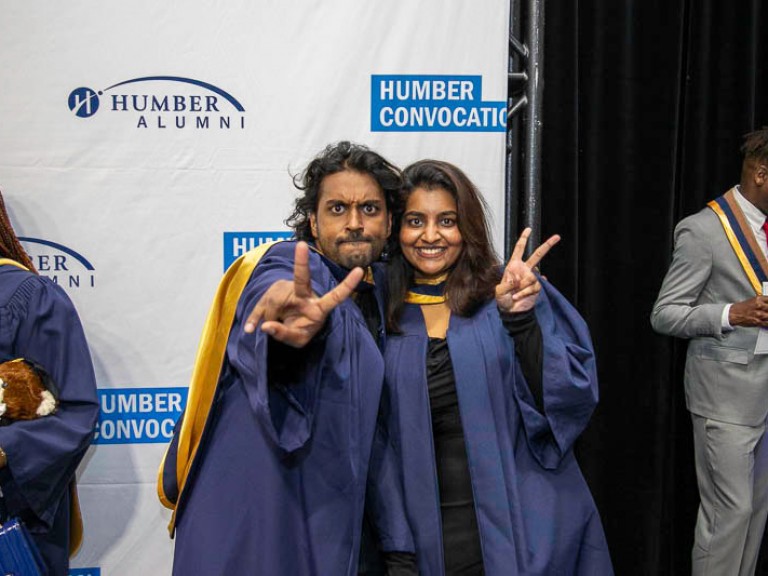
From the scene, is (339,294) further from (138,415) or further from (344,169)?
(138,415)

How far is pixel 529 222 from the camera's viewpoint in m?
3.41

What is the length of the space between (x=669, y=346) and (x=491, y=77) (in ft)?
4.93

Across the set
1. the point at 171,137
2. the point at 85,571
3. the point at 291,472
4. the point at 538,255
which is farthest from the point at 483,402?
the point at 85,571

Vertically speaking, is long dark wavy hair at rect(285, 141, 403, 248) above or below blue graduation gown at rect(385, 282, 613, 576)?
above

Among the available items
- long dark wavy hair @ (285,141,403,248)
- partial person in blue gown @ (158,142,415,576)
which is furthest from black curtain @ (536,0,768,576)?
partial person in blue gown @ (158,142,415,576)

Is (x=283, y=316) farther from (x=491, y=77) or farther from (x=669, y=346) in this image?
(x=669, y=346)

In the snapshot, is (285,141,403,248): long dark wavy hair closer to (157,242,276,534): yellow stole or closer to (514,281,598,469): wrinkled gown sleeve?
(157,242,276,534): yellow stole

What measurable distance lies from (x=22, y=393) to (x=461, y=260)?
4.00 feet

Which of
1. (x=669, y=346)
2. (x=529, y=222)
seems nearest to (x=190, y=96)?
(x=529, y=222)

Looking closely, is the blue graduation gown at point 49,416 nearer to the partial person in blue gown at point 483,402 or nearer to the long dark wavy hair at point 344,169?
the long dark wavy hair at point 344,169

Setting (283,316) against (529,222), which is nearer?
(283,316)

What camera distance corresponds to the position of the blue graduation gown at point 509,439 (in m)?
2.22

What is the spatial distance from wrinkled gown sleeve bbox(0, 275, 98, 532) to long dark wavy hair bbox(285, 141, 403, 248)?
0.71 metres

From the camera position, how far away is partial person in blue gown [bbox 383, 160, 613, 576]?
222 centimetres
